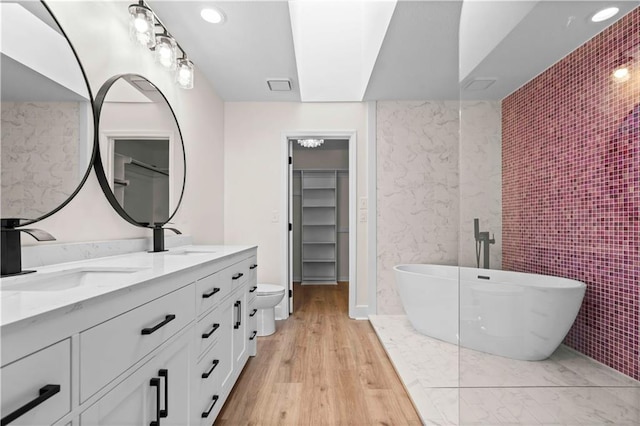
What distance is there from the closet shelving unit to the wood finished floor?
247 centimetres

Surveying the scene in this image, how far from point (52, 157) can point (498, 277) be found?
77.7 inches

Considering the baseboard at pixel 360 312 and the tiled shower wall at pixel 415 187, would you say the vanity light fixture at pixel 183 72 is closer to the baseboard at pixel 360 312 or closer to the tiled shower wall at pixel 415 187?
the tiled shower wall at pixel 415 187

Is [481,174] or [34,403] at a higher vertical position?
[481,174]

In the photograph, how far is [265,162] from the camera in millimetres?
3635

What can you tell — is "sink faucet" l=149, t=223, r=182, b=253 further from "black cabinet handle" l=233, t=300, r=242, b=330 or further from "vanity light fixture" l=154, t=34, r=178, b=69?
"vanity light fixture" l=154, t=34, r=178, b=69

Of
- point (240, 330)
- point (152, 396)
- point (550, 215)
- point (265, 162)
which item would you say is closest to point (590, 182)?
point (550, 215)

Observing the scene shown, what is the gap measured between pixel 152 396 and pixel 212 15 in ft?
6.88

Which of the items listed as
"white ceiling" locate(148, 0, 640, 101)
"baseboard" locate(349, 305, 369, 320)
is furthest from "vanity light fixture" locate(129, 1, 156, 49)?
"baseboard" locate(349, 305, 369, 320)

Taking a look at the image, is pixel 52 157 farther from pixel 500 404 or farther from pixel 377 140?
A: pixel 377 140

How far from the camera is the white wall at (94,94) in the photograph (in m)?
1.46

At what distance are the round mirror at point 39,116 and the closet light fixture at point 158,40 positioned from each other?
57cm

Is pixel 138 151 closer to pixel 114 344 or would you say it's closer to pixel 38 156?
pixel 38 156

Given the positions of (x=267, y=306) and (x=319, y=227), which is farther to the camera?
(x=319, y=227)

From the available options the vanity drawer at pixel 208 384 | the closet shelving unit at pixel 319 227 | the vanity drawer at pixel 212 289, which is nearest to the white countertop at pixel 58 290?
the vanity drawer at pixel 212 289
